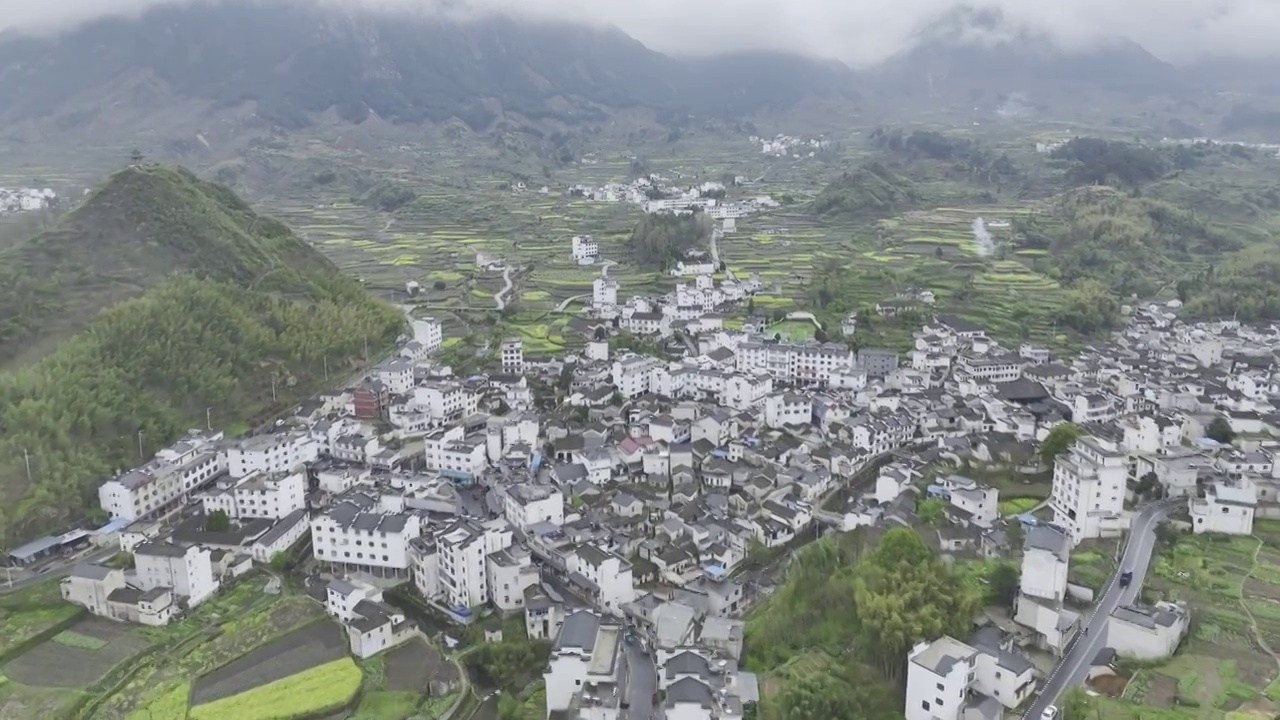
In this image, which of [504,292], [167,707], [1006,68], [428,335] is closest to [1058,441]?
[167,707]

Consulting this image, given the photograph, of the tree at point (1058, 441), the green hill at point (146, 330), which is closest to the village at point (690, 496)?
the tree at point (1058, 441)

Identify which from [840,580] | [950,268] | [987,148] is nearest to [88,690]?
[840,580]

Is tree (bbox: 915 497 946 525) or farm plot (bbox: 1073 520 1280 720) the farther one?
tree (bbox: 915 497 946 525)

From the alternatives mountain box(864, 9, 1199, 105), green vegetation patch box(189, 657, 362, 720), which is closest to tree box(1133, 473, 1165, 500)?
green vegetation patch box(189, 657, 362, 720)

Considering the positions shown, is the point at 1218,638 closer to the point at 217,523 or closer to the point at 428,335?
the point at 217,523

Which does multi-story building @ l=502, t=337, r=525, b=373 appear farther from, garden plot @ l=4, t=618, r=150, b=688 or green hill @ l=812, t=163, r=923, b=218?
green hill @ l=812, t=163, r=923, b=218

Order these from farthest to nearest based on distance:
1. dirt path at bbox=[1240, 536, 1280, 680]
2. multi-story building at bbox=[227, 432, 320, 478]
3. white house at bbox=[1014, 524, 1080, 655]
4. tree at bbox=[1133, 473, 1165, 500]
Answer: multi-story building at bbox=[227, 432, 320, 478]
tree at bbox=[1133, 473, 1165, 500]
white house at bbox=[1014, 524, 1080, 655]
dirt path at bbox=[1240, 536, 1280, 680]
